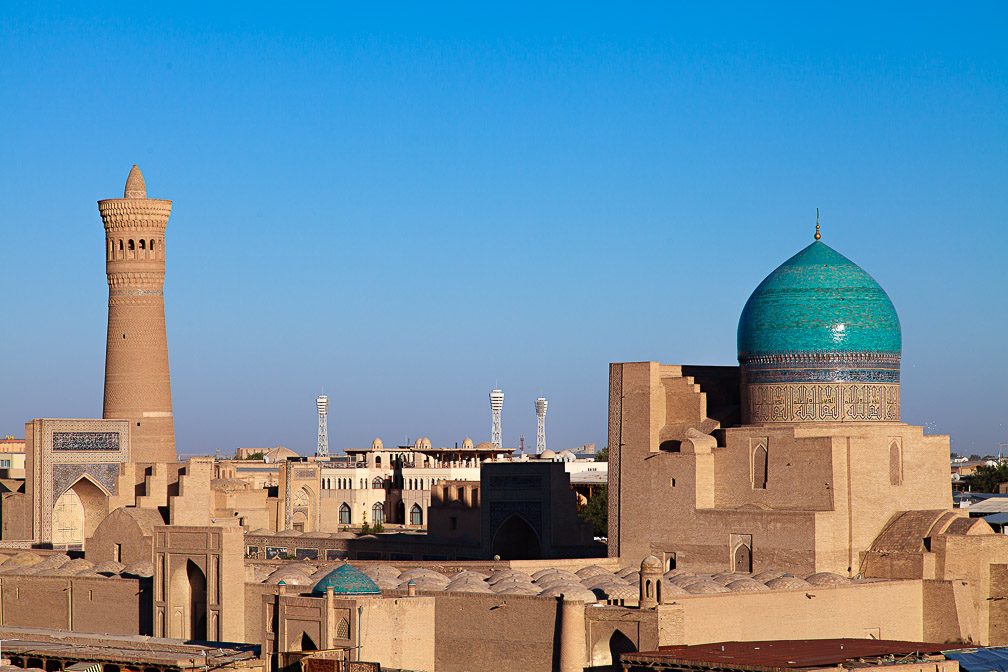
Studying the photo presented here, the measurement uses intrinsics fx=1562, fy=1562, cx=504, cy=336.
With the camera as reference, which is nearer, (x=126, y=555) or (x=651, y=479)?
(x=651, y=479)

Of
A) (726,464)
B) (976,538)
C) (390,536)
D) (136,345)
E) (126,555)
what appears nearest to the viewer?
(976,538)

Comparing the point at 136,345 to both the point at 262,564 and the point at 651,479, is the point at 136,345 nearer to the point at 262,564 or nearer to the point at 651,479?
the point at 262,564

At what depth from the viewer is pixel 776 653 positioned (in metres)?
20.5

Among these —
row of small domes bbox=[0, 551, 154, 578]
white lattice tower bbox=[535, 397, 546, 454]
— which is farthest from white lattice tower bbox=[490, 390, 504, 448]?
row of small domes bbox=[0, 551, 154, 578]

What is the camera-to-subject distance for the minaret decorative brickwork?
128 feet

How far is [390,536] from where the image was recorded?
3475cm

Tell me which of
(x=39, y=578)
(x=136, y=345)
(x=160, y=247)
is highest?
(x=160, y=247)

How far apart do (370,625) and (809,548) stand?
7.76 metres

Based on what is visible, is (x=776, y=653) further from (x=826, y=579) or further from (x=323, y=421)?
(x=323, y=421)

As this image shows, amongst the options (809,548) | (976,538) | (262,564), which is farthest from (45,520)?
(976,538)

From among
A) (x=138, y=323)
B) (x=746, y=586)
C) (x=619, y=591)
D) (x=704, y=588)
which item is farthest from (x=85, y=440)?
(x=746, y=586)

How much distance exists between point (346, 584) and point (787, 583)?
673cm

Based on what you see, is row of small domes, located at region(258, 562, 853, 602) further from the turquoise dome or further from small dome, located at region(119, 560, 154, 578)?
the turquoise dome

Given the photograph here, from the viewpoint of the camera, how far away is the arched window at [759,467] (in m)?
27.0
